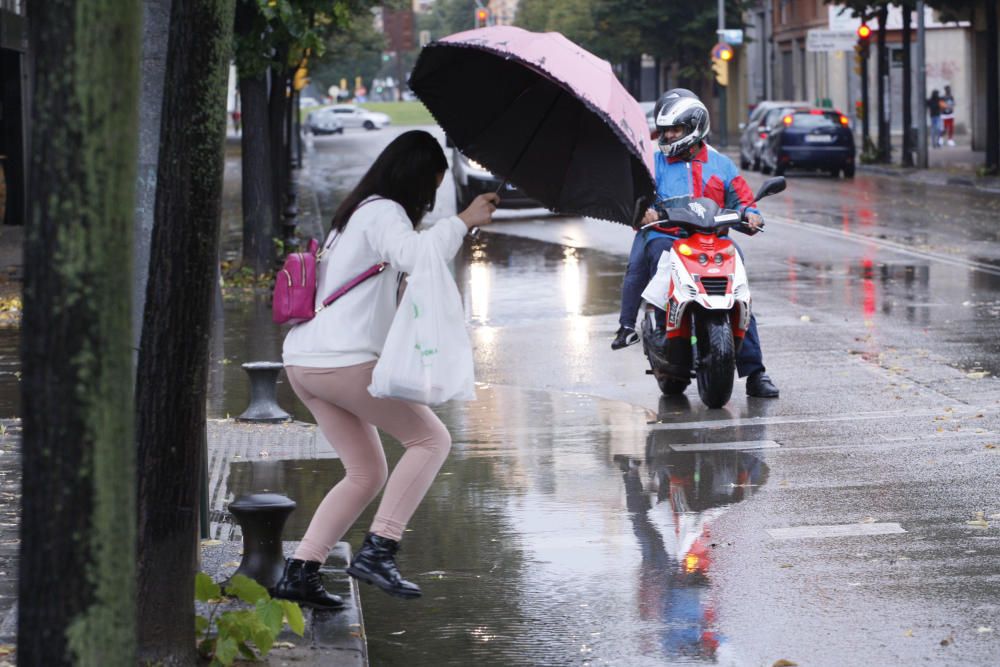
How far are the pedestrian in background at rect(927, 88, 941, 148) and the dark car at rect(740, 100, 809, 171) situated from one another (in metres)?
8.20

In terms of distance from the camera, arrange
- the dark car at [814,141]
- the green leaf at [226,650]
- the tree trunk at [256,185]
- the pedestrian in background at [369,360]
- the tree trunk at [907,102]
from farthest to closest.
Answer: the tree trunk at [907,102], the dark car at [814,141], the tree trunk at [256,185], the pedestrian in background at [369,360], the green leaf at [226,650]

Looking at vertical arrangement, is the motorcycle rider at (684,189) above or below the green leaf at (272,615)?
above

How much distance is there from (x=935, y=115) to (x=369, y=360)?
46839 mm

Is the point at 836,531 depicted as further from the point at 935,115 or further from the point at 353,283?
the point at 935,115

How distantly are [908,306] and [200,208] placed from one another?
37.4 feet

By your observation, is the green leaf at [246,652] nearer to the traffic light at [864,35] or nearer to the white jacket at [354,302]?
the white jacket at [354,302]

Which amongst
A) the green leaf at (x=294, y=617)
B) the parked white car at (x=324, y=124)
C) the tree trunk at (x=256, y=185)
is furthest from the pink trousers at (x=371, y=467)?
the parked white car at (x=324, y=124)

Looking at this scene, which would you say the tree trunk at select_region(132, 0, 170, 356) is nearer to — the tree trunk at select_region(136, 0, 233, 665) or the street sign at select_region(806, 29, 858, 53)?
the tree trunk at select_region(136, 0, 233, 665)

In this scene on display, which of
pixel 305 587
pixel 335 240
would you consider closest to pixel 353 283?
pixel 335 240

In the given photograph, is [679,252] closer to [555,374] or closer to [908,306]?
[555,374]

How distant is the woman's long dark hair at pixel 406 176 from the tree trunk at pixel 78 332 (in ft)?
8.03

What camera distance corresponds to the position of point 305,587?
6.00 metres

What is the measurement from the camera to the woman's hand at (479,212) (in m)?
5.76

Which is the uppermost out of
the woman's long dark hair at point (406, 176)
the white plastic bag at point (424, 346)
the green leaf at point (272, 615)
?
the woman's long dark hair at point (406, 176)
